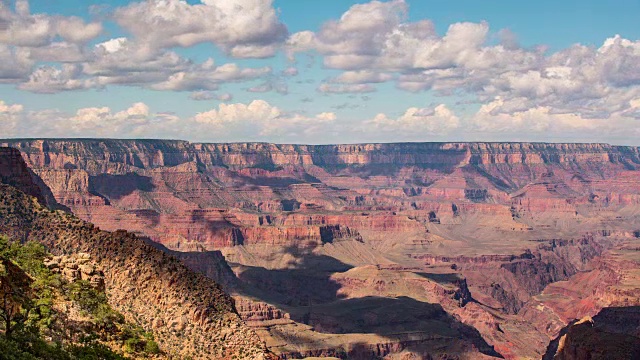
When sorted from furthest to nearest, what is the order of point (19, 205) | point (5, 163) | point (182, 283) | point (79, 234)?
point (5, 163) < point (19, 205) < point (79, 234) < point (182, 283)

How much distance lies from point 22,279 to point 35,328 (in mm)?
2772

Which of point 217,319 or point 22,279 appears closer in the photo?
point 22,279

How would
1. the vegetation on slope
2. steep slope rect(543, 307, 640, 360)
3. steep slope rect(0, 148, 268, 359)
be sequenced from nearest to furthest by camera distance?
the vegetation on slope, steep slope rect(0, 148, 268, 359), steep slope rect(543, 307, 640, 360)

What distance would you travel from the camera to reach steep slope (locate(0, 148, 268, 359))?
2277 inches

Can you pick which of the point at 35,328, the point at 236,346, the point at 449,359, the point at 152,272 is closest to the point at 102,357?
the point at 35,328

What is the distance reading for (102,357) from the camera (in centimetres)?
4694

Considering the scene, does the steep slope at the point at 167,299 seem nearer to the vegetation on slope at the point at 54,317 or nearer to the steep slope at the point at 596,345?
the vegetation on slope at the point at 54,317

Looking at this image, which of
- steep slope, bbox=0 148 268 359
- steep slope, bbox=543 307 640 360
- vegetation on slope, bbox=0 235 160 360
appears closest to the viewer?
vegetation on slope, bbox=0 235 160 360

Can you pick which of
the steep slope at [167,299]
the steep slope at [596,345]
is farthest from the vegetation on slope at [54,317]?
the steep slope at [596,345]

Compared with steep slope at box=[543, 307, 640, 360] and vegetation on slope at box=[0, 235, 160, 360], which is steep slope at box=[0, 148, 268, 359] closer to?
vegetation on slope at box=[0, 235, 160, 360]

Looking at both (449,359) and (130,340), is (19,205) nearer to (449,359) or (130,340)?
(130,340)

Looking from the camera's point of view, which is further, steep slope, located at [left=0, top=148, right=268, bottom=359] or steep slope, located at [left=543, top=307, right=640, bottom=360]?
steep slope, located at [left=543, top=307, right=640, bottom=360]

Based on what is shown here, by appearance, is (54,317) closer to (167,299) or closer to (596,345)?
(167,299)

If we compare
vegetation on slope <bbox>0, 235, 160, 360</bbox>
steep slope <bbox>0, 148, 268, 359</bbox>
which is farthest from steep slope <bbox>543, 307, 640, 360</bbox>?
vegetation on slope <bbox>0, 235, 160, 360</bbox>
